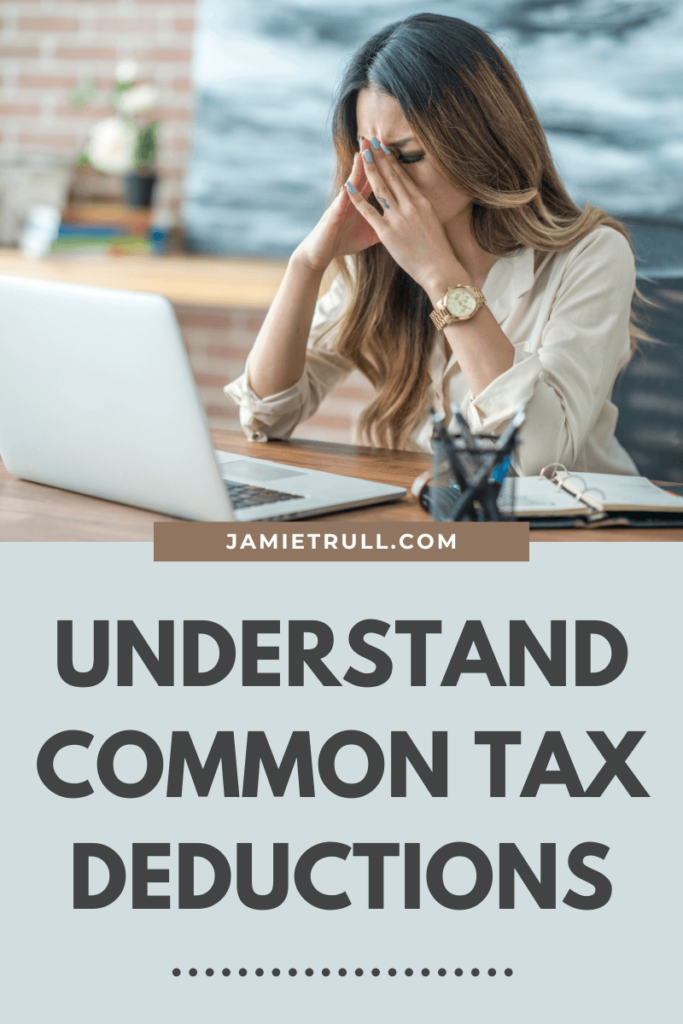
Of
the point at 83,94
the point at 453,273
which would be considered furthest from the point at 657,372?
the point at 83,94

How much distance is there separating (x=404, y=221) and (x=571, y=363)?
280mm

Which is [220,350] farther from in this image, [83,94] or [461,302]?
[461,302]

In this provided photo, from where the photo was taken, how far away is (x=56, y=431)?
91 centimetres

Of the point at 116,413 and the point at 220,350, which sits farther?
the point at 220,350

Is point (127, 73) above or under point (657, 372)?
above

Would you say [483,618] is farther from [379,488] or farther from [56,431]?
[56,431]

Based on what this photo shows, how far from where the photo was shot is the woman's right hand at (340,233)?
134cm

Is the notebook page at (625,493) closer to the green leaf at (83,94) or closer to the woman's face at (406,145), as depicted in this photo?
the woman's face at (406,145)

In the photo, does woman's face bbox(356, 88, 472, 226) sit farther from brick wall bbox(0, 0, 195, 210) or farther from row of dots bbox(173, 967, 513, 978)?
brick wall bbox(0, 0, 195, 210)

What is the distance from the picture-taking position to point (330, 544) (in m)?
0.80

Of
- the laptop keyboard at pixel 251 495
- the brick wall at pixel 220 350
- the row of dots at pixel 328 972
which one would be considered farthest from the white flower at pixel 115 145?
the row of dots at pixel 328 972

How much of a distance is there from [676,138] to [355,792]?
7.37ft

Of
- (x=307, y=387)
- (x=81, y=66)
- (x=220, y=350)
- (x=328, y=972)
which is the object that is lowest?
(x=220, y=350)

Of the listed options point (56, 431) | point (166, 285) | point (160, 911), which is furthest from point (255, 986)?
point (166, 285)
